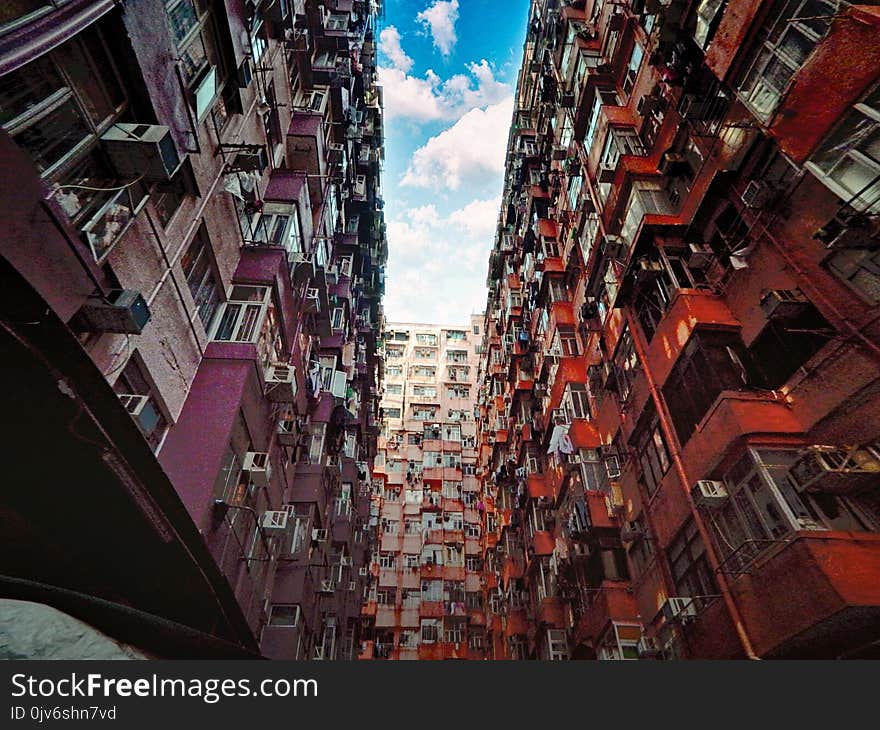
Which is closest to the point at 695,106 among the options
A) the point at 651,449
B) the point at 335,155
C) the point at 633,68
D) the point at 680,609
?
the point at 633,68

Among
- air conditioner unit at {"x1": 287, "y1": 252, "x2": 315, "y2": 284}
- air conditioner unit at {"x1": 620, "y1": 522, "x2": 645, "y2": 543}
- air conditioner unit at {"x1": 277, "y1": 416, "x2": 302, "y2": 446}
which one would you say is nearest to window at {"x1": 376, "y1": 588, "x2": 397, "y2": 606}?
air conditioner unit at {"x1": 277, "y1": 416, "x2": 302, "y2": 446}

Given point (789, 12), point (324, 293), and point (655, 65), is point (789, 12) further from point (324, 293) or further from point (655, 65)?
point (324, 293)

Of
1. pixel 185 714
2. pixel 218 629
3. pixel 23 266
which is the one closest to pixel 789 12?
pixel 23 266

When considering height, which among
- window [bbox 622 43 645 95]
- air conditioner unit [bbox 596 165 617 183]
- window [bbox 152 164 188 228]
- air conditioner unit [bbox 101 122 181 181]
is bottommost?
air conditioner unit [bbox 101 122 181 181]

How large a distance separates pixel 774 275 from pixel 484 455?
3337 cm

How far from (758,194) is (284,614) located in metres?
18.7

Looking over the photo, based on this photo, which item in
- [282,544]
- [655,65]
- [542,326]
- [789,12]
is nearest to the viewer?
[789,12]

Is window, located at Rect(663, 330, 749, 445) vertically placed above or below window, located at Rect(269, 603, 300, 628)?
above

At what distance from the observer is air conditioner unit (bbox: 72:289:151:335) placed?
673 centimetres

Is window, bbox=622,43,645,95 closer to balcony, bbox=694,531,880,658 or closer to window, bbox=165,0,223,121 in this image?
window, bbox=165,0,223,121

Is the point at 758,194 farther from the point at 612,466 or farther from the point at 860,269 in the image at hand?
the point at 612,466

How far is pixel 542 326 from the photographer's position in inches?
996

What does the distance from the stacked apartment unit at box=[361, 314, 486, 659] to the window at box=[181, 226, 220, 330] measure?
106 feet

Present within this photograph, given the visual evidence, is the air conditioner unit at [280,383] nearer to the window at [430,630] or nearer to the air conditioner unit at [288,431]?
the air conditioner unit at [288,431]
